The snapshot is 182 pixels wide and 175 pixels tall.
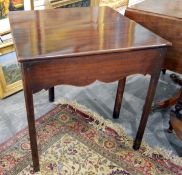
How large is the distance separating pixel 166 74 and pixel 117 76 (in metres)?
1.22

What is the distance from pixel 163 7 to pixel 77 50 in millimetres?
761

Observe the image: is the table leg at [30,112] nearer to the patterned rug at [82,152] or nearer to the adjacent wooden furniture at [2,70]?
the patterned rug at [82,152]

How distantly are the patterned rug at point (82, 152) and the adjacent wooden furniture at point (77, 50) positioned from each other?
163mm

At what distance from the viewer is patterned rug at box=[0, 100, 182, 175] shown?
4.29 ft

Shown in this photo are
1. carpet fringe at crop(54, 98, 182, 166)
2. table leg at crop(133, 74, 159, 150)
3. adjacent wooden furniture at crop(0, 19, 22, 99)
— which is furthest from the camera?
adjacent wooden furniture at crop(0, 19, 22, 99)

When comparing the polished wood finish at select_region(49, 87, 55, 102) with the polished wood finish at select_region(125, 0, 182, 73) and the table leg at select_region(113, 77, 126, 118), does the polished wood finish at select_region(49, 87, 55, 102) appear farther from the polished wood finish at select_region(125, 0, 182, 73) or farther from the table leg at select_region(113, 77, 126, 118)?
the polished wood finish at select_region(125, 0, 182, 73)

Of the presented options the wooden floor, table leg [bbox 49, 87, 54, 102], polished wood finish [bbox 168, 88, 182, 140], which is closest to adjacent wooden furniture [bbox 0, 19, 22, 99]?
the wooden floor

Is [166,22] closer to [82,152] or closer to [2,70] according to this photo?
[82,152]

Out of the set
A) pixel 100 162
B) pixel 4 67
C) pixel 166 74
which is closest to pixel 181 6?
pixel 166 74

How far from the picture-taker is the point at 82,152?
1.39 meters

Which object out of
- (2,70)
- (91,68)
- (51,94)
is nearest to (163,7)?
(91,68)

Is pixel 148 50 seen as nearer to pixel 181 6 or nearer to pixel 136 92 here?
pixel 181 6

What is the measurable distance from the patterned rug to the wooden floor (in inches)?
3.2

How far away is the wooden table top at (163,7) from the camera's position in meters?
1.34
